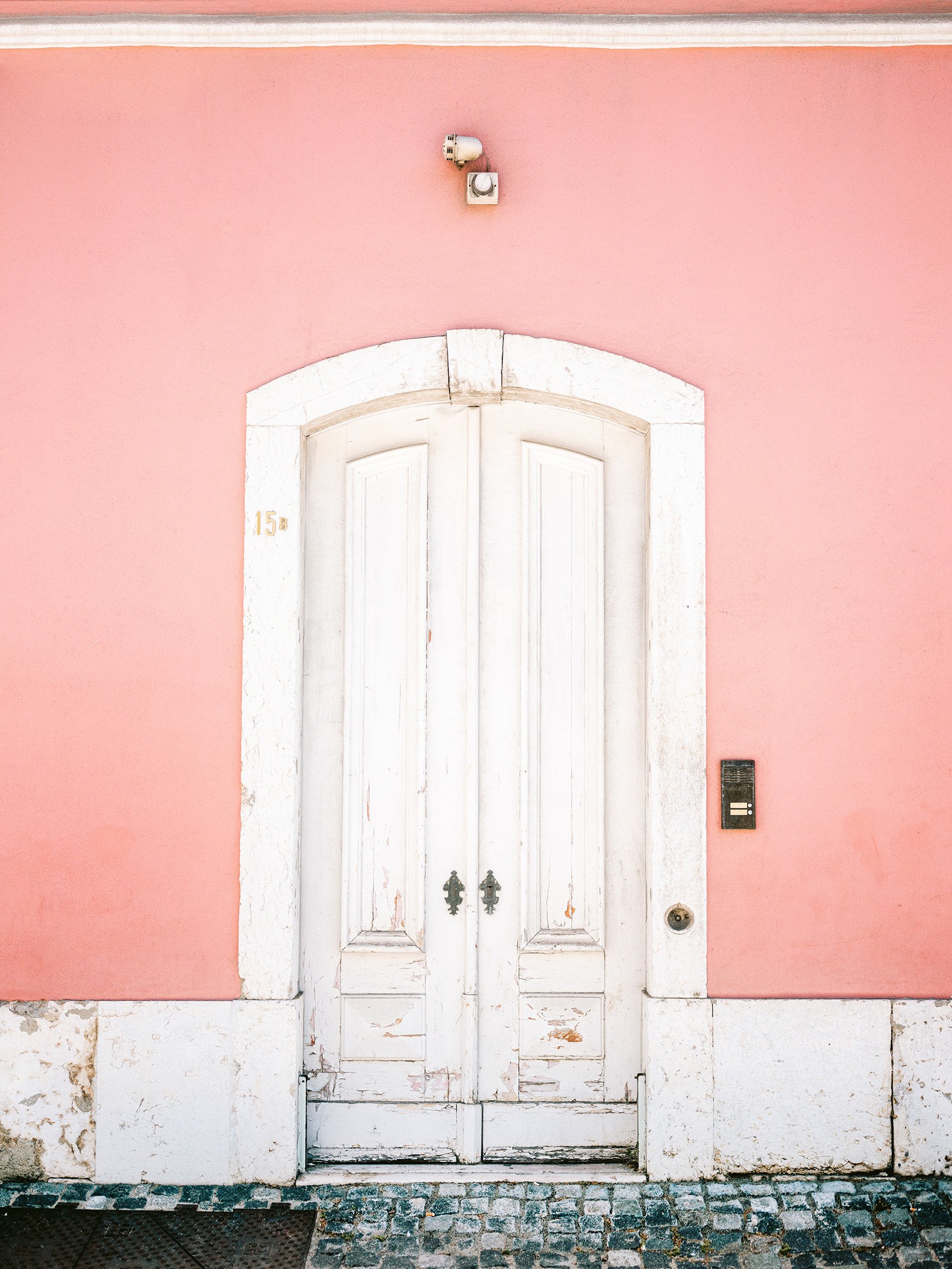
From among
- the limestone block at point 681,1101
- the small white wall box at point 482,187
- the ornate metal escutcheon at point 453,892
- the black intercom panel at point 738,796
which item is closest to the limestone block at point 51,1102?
the ornate metal escutcheon at point 453,892

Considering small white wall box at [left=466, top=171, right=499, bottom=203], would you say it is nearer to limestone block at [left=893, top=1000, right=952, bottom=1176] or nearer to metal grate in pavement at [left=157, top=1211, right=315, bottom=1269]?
limestone block at [left=893, top=1000, right=952, bottom=1176]

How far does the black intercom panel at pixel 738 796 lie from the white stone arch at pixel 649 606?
82mm

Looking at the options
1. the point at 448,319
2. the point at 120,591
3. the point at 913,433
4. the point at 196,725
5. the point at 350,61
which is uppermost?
the point at 350,61

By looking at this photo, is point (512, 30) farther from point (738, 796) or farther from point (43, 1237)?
point (43, 1237)

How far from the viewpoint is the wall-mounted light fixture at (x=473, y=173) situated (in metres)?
3.15

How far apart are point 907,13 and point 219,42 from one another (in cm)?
256

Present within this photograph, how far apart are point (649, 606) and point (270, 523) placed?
144 centimetres

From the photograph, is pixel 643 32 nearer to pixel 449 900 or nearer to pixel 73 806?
pixel 449 900

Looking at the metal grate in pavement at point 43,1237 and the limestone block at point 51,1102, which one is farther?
the limestone block at point 51,1102

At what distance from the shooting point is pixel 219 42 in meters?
3.26

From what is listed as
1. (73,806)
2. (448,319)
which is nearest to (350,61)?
(448,319)

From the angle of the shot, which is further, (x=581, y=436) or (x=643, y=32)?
(x=581, y=436)

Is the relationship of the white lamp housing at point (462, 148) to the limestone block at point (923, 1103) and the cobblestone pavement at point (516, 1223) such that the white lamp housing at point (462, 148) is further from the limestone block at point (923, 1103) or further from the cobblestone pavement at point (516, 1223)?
the cobblestone pavement at point (516, 1223)

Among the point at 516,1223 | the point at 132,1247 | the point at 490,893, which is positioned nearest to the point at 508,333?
the point at 490,893
